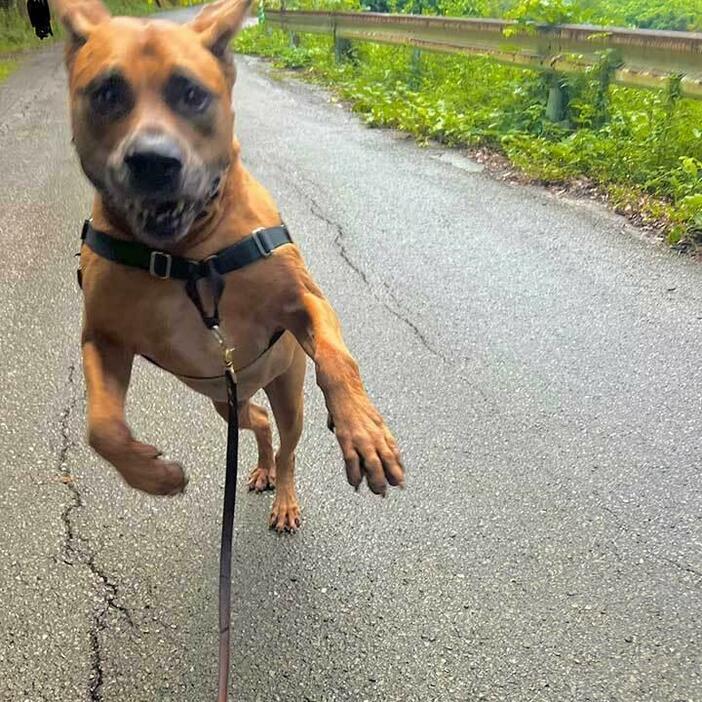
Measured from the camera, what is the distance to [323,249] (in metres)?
6.16

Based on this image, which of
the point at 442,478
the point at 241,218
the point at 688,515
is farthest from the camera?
the point at 442,478

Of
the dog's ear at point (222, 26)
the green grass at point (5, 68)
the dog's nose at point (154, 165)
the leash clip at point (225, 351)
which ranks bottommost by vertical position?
the green grass at point (5, 68)

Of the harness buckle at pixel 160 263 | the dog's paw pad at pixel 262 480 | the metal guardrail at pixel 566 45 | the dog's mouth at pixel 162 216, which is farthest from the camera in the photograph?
the metal guardrail at pixel 566 45

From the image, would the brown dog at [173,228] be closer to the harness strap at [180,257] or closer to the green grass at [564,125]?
the harness strap at [180,257]

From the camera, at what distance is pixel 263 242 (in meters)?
2.66

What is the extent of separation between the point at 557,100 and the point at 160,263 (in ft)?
21.2

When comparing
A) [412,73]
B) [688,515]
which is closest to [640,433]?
[688,515]

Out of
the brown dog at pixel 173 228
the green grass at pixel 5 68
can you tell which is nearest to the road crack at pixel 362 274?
the brown dog at pixel 173 228

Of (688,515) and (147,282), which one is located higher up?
(147,282)

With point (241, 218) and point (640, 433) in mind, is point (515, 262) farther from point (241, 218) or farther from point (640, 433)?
point (241, 218)

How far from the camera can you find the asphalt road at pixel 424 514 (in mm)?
2766

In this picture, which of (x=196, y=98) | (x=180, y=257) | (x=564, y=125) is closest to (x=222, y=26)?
(x=196, y=98)

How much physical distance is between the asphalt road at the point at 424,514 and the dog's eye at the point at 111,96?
1.59 meters

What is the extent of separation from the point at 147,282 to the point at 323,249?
3.56 m
